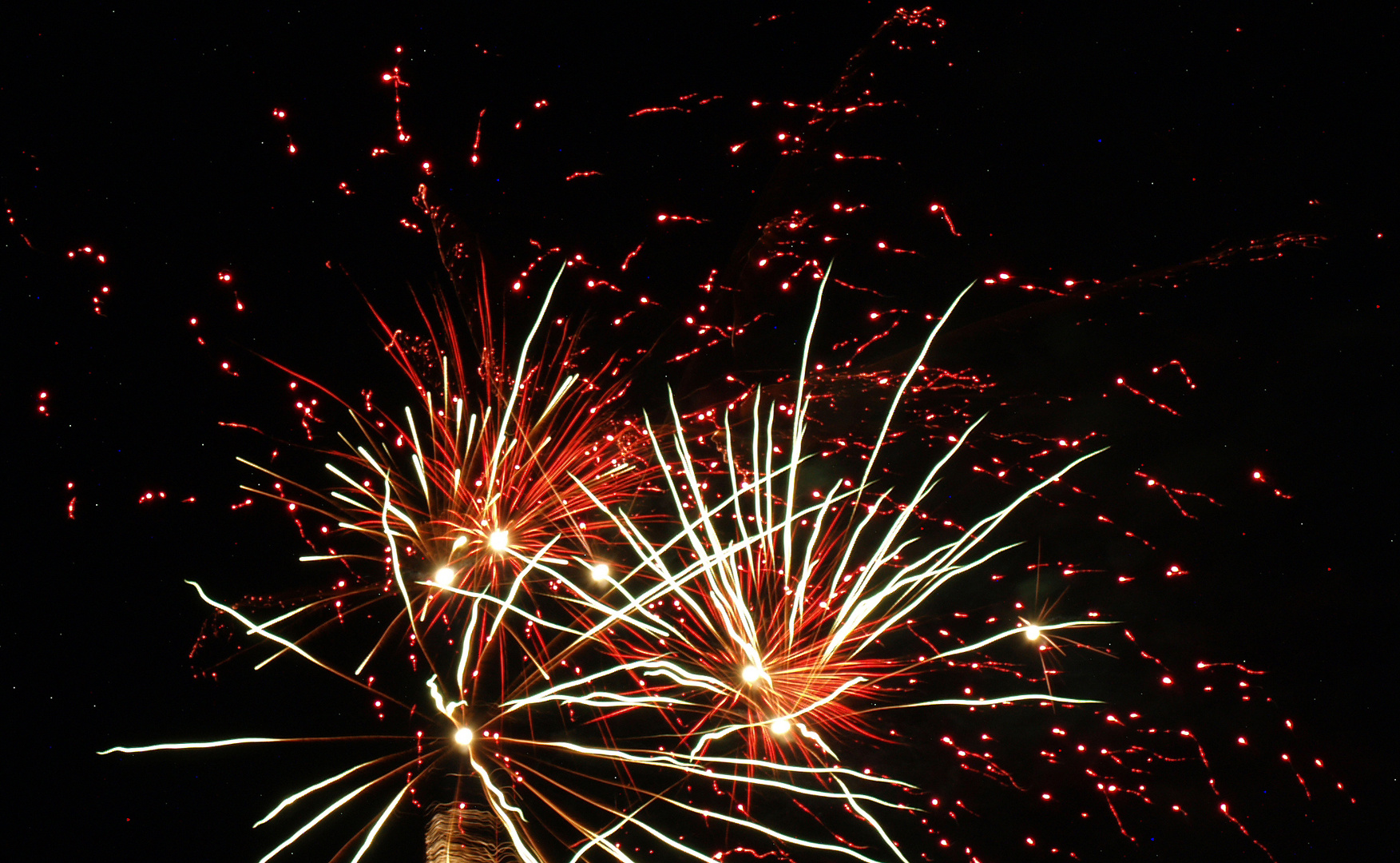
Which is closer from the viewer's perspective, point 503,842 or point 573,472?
point 503,842

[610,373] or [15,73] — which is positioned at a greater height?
[15,73]

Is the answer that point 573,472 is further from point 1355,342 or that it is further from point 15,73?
point 1355,342

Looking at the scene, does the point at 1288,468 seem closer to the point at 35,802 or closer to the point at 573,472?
the point at 573,472

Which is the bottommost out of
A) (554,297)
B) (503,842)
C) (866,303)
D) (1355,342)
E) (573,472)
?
(503,842)

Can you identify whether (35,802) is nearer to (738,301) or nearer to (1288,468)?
(738,301)

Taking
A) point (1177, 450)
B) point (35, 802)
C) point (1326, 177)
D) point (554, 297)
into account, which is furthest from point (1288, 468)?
point (35, 802)

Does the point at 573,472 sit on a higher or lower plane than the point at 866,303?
lower

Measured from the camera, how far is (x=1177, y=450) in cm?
93

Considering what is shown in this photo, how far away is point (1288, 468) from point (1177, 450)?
0.16 meters

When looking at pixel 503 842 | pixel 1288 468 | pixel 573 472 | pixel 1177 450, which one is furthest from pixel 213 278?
pixel 1288 468

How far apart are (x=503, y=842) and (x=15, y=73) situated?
1467 millimetres

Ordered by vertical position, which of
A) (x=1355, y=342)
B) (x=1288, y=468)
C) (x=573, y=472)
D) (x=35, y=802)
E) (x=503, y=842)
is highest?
(x=573, y=472)

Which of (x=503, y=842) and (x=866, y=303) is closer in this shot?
(x=503, y=842)

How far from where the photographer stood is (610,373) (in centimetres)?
105
